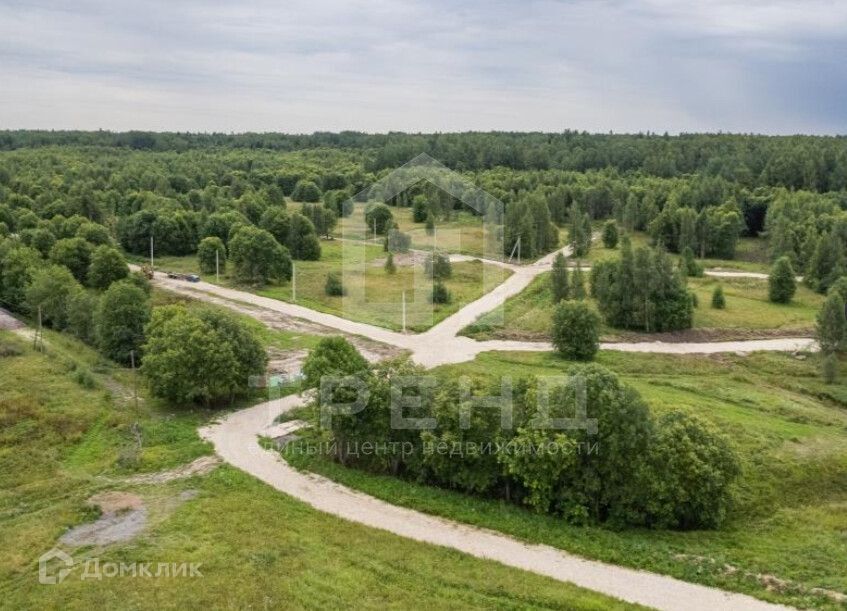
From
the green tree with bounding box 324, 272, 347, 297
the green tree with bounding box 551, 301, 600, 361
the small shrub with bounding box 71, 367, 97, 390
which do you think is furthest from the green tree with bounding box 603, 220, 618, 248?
the small shrub with bounding box 71, 367, 97, 390

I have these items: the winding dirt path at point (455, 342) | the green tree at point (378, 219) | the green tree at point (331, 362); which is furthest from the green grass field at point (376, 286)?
the green tree at point (331, 362)

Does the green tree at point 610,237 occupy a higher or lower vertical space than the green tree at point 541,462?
higher

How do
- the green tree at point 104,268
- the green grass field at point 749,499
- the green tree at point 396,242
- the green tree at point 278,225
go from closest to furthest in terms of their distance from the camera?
the green grass field at point 749,499 → the green tree at point 104,268 → the green tree at point 396,242 → the green tree at point 278,225

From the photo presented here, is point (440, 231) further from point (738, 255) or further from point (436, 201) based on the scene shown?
point (738, 255)

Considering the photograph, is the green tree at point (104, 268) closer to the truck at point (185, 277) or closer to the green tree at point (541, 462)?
the truck at point (185, 277)

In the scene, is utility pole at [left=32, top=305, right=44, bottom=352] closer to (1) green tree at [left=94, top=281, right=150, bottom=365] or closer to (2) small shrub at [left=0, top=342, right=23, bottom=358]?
(2) small shrub at [left=0, top=342, right=23, bottom=358]

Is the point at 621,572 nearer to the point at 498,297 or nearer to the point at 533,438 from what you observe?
the point at 533,438
